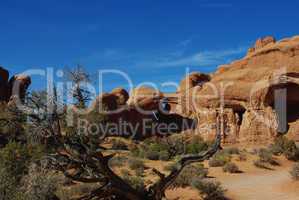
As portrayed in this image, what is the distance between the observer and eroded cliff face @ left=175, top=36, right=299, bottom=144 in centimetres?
2738

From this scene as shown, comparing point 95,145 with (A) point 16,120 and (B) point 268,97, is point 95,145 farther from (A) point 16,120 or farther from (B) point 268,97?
(B) point 268,97

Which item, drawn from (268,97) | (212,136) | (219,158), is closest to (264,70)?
(268,97)

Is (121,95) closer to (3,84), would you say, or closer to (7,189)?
(3,84)

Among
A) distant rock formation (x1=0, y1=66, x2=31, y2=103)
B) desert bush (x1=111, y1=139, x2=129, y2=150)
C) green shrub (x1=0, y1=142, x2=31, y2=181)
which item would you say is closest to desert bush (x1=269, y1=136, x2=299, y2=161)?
desert bush (x1=111, y1=139, x2=129, y2=150)

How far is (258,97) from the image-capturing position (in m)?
28.0

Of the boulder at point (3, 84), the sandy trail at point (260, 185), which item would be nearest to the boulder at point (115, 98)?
the boulder at point (3, 84)

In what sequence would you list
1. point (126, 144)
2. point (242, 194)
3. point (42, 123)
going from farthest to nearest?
point (126, 144)
point (242, 194)
point (42, 123)

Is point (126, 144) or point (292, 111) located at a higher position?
point (292, 111)

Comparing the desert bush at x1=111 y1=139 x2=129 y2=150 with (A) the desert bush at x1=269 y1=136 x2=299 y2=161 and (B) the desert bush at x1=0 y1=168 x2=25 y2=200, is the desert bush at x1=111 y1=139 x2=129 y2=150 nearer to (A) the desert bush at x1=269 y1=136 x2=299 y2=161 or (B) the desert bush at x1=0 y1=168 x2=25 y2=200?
(A) the desert bush at x1=269 y1=136 x2=299 y2=161

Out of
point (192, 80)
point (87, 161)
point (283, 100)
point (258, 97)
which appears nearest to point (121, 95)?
point (192, 80)

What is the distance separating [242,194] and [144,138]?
81.8ft

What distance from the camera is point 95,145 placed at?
859cm

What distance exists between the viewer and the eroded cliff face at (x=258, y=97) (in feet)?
89.8

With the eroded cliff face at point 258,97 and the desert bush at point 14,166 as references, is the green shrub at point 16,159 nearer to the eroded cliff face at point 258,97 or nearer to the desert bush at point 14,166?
the desert bush at point 14,166
